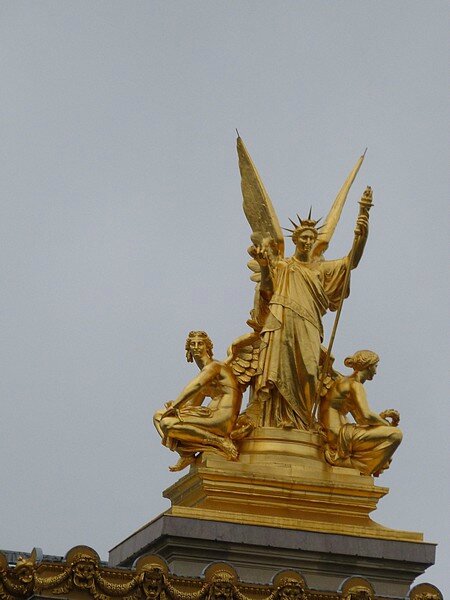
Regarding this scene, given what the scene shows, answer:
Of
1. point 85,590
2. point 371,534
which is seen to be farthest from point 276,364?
point 85,590

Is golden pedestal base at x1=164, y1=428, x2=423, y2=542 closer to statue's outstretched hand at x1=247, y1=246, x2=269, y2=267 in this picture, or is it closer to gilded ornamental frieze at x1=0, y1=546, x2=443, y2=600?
gilded ornamental frieze at x1=0, y1=546, x2=443, y2=600

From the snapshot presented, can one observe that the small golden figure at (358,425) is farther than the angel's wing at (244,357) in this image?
No

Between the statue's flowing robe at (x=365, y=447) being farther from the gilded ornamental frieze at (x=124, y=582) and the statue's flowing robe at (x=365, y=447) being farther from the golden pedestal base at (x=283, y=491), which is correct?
the gilded ornamental frieze at (x=124, y=582)

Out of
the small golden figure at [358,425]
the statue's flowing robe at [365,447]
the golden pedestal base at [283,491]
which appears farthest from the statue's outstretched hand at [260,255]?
the statue's flowing robe at [365,447]

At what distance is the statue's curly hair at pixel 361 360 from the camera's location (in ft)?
124

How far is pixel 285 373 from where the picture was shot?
37312mm

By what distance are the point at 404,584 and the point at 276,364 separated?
416 centimetres

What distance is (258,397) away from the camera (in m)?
37.4

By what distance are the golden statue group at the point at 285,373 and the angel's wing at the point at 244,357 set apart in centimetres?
2

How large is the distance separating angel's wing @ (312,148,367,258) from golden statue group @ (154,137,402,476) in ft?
0.29

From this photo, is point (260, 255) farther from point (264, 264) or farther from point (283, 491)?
point (283, 491)

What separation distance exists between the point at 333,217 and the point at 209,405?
4122 mm

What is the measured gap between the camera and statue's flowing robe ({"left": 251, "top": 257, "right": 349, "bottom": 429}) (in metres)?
37.2

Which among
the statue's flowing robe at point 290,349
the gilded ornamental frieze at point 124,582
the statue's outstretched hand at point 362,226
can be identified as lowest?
the gilded ornamental frieze at point 124,582
